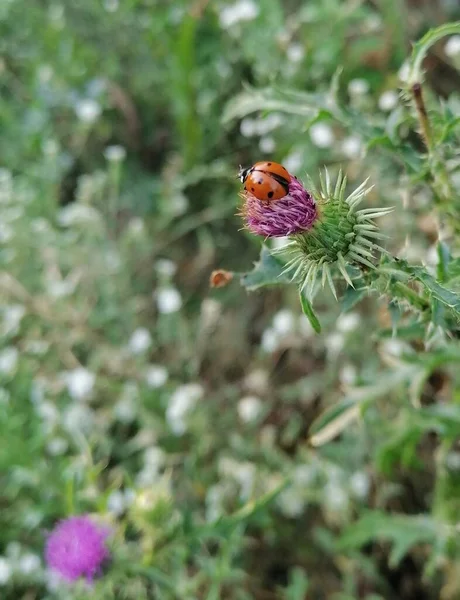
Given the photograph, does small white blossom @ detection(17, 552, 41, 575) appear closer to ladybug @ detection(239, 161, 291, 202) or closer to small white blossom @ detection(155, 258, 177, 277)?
small white blossom @ detection(155, 258, 177, 277)

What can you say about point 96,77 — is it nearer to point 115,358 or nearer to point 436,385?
point 115,358

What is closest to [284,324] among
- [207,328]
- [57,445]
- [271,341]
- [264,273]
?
[271,341]

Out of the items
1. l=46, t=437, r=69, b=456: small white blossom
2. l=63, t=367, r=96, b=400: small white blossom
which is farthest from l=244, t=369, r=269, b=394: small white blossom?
l=46, t=437, r=69, b=456: small white blossom

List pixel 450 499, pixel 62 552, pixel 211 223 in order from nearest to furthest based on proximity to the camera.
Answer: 1. pixel 62 552
2. pixel 450 499
3. pixel 211 223

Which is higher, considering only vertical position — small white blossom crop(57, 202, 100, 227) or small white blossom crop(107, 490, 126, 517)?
small white blossom crop(57, 202, 100, 227)

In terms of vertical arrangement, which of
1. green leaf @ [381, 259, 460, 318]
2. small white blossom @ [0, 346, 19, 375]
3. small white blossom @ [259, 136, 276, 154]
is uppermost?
green leaf @ [381, 259, 460, 318]

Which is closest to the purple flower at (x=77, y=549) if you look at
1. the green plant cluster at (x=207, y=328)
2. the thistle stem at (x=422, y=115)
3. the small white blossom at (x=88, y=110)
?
the green plant cluster at (x=207, y=328)

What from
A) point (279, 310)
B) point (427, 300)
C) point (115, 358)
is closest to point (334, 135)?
point (279, 310)
